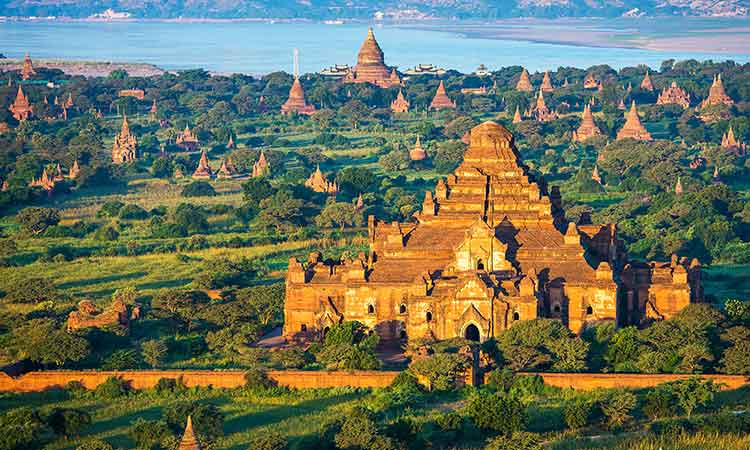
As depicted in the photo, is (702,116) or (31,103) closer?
(702,116)

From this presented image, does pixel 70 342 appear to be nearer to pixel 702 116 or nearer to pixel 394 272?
pixel 394 272

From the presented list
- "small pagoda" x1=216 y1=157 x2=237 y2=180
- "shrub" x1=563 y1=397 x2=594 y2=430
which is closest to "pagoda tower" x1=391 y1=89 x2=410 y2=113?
"small pagoda" x1=216 y1=157 x2=237 y2=180

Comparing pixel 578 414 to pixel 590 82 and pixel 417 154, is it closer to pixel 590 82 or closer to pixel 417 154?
pixel 417 154

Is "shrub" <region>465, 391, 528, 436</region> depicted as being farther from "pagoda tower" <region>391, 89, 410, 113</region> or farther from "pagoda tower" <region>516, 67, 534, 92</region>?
"pagoda tower" <region>516, 67, 534, 92</region>

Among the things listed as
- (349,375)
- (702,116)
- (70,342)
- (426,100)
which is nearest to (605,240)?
(349,375)

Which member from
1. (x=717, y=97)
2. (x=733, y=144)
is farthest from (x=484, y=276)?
(x=717, y=97)

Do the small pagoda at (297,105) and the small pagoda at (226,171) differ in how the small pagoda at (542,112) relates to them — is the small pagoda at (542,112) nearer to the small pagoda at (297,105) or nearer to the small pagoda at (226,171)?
the small pagoda at (297,105)
